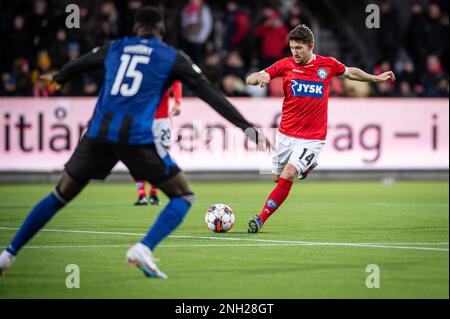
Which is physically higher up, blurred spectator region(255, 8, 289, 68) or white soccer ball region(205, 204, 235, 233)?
blurred spectator region(255, 8, 289, 68)

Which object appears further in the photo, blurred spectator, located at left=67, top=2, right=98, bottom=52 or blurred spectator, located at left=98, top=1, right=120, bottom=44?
blurred spectator, located at left=98, top=1, right=120, bottom=44

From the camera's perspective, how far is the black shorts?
8164 millimetres

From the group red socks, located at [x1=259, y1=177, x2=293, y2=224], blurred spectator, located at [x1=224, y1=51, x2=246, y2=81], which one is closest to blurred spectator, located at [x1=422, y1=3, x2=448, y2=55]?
blurred spectator, located at [x1=224, y1=51, x2=246, y2=81]

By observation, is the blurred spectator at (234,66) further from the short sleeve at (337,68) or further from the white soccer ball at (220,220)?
the white soccer ball at (220,220)

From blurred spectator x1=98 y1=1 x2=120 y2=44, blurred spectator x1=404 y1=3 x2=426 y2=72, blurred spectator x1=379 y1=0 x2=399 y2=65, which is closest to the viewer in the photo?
blurred spectator x1=98 y1=1 x2=120 y2=44

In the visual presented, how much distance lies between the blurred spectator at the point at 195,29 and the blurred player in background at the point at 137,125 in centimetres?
1566

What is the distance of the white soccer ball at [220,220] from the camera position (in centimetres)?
1191

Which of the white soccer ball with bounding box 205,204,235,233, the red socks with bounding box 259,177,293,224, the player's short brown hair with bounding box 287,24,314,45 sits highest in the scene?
the player's short brown hair with bounding box 287,24,314,45

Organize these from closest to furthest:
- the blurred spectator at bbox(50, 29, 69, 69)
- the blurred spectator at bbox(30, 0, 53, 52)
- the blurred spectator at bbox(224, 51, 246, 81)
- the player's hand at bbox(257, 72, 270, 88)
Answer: the player's hand at bbox(257, 72, 270, 88), the blurred spectator at bbox(50, 29, 69, 69), the blurred spectator at bbox(30, 0, 53, 52), the blurred spectator at bbox(224, 51, 246, 81)

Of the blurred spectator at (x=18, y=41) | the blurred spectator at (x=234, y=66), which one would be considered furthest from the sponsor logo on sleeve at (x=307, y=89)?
the blurred spectator at (x=18, y=41)

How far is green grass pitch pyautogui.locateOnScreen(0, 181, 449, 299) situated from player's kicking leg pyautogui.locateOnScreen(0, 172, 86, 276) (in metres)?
0.25

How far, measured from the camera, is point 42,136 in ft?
70.7

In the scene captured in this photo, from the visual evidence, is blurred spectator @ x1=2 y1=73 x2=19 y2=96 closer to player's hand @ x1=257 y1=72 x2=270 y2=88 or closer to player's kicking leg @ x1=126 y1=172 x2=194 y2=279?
player's hand @ x1=257 y1=72 x2=270 y2=88

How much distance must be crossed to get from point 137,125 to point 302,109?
175 inches
